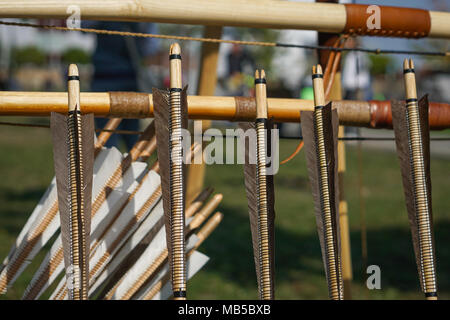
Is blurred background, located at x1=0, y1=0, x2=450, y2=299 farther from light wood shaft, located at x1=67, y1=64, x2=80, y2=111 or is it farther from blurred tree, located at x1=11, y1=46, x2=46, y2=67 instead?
blurred tree, located at x1=11, y1=46, x2=46, y2=67

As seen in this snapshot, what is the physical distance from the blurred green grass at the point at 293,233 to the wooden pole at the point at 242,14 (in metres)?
0.83

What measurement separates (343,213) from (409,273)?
5.29 feet

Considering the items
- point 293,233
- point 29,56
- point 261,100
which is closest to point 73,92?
point 261,100

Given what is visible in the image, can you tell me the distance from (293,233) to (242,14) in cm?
284

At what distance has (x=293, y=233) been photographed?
13.3 ft

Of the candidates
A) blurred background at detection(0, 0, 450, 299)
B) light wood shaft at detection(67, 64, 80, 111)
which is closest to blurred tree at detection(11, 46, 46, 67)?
blurred background at detection(0, 0, 450, 299)

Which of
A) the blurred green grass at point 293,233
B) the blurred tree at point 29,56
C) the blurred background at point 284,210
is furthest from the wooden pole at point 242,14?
the blurred tree at point 29,56

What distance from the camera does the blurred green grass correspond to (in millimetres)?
2902

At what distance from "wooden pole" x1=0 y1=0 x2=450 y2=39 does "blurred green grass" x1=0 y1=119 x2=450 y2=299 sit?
826mm
